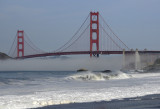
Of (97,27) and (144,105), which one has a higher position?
(97,27)

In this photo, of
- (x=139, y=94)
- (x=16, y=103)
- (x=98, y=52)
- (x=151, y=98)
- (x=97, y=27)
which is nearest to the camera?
(x=16, y=103)

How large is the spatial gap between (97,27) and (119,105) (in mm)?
30114

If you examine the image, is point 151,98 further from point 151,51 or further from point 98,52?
point 151,51

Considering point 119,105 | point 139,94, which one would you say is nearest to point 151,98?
point 139,94

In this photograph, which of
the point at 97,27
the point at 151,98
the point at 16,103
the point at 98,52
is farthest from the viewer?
the point at 97,27

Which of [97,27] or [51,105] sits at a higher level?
[97,27]

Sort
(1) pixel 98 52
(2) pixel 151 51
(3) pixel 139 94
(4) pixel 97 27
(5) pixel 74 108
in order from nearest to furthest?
(5) pixel 74 108 → (3) pixel 139 94 → (1) pixel 98 52 → (2) pixel 151 51 → (4) pixel 97 27

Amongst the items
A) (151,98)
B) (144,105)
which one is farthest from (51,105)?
(151,98)

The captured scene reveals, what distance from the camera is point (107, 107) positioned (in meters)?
6.70

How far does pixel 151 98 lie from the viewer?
8.11 metres

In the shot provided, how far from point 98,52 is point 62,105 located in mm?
24267

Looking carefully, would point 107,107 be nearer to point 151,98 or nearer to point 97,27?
point 151,98

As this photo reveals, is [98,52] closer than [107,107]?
No

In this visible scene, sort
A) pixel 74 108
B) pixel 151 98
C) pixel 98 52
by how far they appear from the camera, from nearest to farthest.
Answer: pixel 74 108 → pixel 151 98 → pixel 98 52
